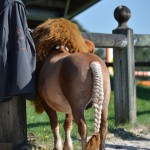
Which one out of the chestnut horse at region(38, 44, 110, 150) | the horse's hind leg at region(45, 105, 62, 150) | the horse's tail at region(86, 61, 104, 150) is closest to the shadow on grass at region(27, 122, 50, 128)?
the horse's hind leg at region(45, 105, 62, 150)

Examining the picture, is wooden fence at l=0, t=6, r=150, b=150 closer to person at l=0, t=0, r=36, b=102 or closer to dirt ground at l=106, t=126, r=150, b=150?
dirt ground at l=106, t=126, r=150, b=150

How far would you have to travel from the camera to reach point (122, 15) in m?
5.32

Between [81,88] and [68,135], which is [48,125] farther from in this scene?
[81,88]

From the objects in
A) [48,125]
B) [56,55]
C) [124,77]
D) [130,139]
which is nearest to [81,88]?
[56,55]

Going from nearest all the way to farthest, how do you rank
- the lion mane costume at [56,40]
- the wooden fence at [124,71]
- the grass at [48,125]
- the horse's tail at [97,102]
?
the horse's tail at [97,102] < the lion mane costume at [56,40] < the grass at [48,125] < the wooden fence at [124,71]

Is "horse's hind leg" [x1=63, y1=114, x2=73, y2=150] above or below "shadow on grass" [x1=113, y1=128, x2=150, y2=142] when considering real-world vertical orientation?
above

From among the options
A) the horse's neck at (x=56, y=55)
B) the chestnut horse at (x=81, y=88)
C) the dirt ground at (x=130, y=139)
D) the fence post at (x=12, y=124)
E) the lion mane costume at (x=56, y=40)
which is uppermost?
the lion mane costume at (x=56, y=40)

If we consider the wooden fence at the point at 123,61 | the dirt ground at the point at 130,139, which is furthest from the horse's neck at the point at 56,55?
the wooden fence at the point at 123,61

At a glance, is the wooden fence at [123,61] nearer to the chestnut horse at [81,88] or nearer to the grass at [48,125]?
the grass at [48,125]

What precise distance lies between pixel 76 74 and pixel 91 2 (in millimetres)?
8101

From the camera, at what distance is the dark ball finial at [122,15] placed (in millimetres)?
5340

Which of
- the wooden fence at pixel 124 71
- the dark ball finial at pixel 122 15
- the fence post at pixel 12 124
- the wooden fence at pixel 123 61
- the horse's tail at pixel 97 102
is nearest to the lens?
the horse's tail at pixel 97 102

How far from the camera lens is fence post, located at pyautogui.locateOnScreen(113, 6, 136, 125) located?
5.24 metres

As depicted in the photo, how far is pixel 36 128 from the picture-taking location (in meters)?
4.86
